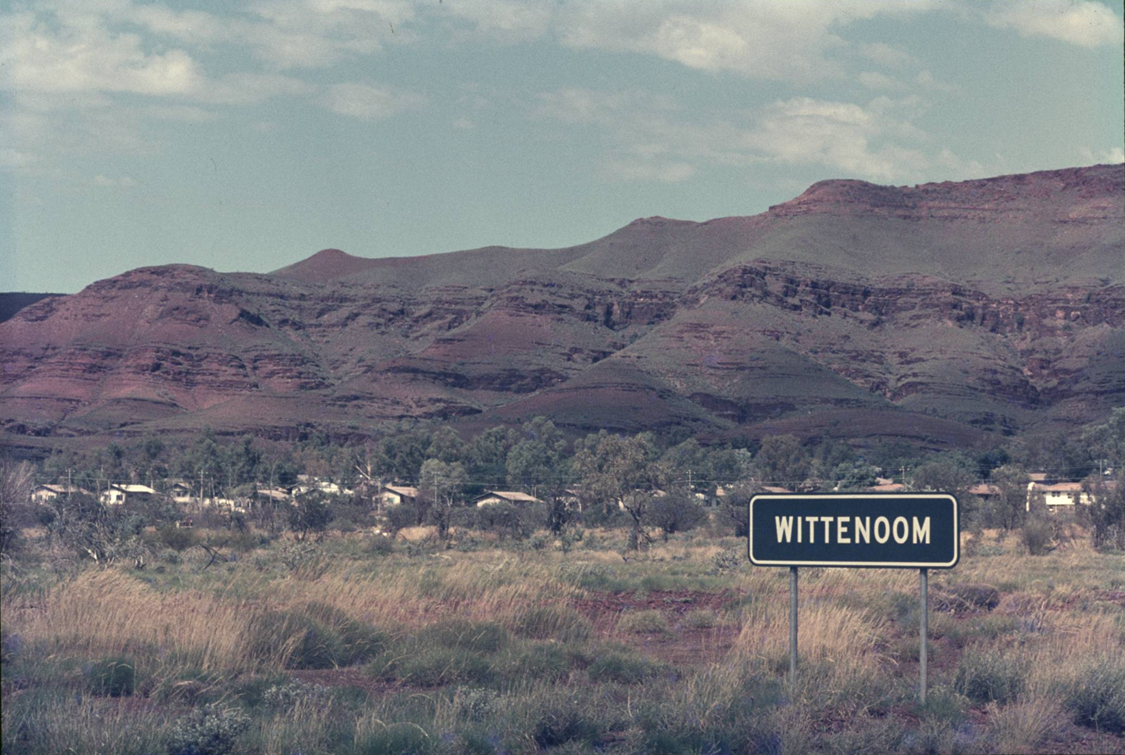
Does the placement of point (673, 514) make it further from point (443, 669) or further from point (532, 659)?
point (443, 669)

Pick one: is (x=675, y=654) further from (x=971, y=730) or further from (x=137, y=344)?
(x=137, y=344)

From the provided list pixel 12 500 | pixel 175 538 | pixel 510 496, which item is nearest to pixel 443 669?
pixel 12 500

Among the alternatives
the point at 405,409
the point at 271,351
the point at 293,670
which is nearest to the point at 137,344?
the point at 271,351

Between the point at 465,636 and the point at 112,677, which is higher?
the point at 112,677

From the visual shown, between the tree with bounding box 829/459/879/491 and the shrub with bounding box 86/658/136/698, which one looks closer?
the shrub with bounding box 86/658/136/698

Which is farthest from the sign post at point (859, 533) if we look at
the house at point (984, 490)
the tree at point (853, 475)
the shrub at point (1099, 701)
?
the tree at point (853, 475)

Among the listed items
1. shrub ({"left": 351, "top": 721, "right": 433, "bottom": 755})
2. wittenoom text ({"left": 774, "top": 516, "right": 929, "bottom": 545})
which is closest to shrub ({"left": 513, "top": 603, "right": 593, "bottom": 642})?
wittenoom text ({"left": 774, "top": 516, "right": 929, "bottom": 545})

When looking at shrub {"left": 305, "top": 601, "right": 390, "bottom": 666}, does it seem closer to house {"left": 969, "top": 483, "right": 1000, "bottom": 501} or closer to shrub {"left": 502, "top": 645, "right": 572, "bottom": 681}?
→ shrub {"left": 502, "top": 645, "right": 572, "bottom": 681}
